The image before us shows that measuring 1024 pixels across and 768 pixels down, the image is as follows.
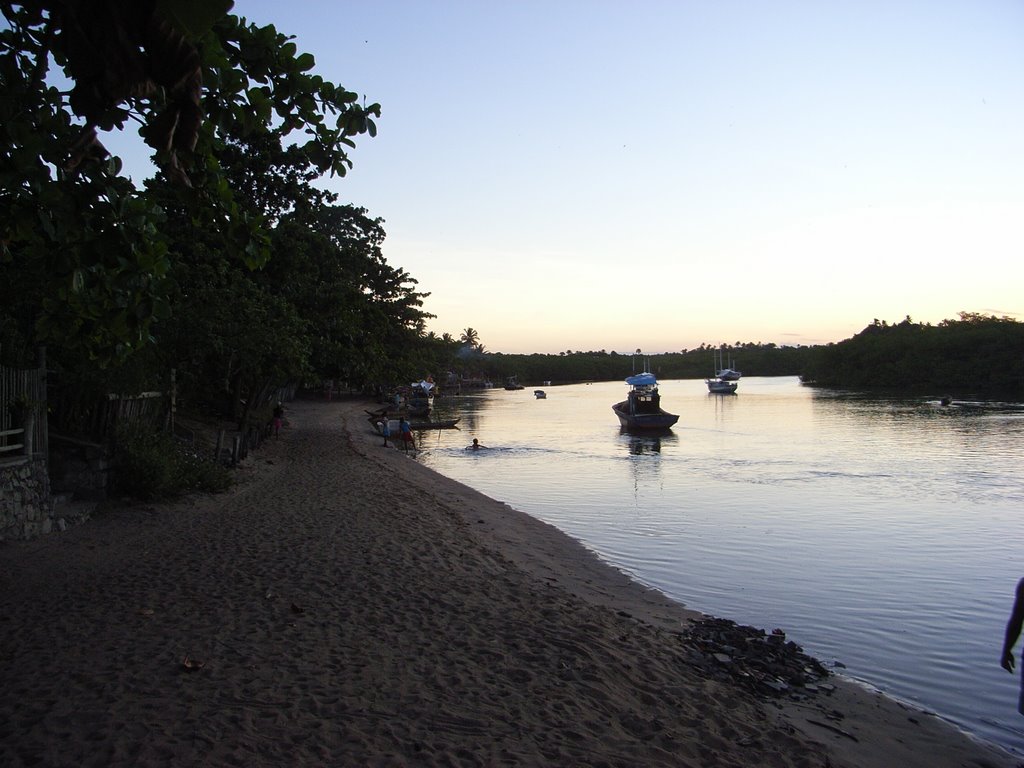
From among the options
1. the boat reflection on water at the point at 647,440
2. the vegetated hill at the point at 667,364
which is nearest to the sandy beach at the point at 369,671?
the boat reflection on water at the point at 647,440

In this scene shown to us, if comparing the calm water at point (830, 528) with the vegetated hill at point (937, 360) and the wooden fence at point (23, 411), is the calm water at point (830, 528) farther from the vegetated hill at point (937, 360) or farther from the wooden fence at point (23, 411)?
the vegetated hill at point (937, 360)

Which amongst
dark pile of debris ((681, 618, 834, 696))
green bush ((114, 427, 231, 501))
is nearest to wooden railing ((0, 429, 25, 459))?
green bush ((114, 427, 231, 501))

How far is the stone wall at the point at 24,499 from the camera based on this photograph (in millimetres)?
9367

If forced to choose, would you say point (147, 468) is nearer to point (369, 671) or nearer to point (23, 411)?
point (23, 411)

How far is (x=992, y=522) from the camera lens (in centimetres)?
1683

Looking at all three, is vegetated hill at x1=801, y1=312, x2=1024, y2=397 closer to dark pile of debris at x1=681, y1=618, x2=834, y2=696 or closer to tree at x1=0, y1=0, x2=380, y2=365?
dark pile of debris at x1=681, y1=618, x2=834, y2=696

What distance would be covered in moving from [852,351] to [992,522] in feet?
339

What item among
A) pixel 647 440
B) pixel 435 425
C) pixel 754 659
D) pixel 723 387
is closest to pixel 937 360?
pixel 723 387

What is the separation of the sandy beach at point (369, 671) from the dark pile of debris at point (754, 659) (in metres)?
0.08

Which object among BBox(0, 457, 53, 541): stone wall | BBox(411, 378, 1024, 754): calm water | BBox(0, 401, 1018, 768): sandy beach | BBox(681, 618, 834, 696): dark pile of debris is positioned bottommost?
BBox(411, 378, 1024, 754): calm water

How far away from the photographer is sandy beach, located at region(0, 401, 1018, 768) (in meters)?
4.66

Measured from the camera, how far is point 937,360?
301 feet

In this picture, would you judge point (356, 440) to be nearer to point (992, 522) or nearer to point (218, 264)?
point (218, 264)

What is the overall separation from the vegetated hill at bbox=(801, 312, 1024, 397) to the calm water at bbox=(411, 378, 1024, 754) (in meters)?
51.8
